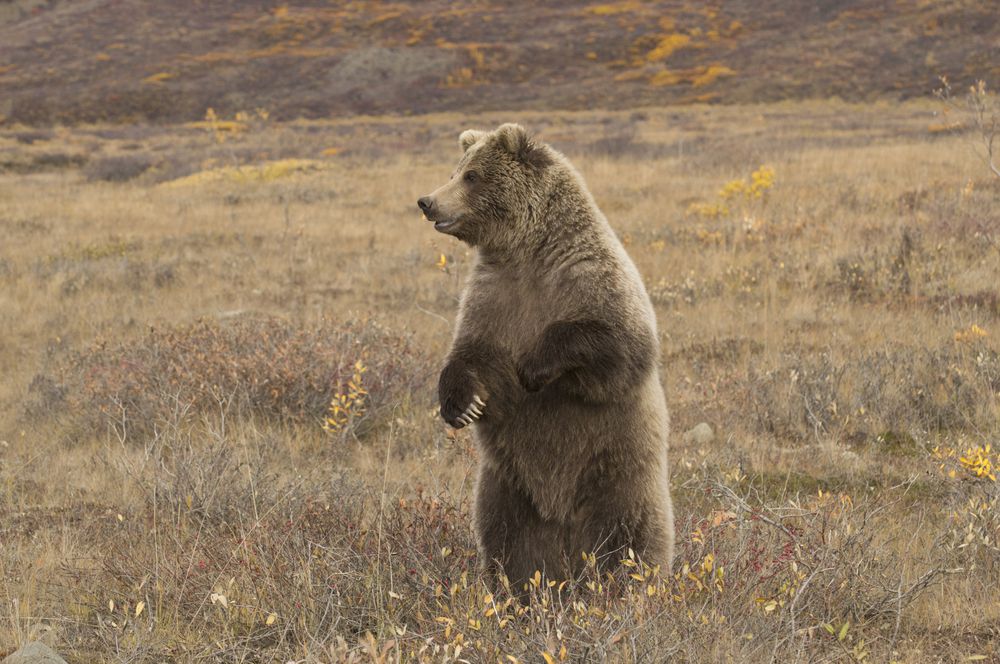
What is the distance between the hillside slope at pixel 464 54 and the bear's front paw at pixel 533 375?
41505 millimetres

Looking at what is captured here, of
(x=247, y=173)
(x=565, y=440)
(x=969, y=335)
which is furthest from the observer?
(x=247, y=173)

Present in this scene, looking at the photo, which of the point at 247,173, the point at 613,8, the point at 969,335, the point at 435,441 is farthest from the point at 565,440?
the point at 613,8

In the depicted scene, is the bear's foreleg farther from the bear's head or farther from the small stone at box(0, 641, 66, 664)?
the small stone at box(0, 641, 66, 664)

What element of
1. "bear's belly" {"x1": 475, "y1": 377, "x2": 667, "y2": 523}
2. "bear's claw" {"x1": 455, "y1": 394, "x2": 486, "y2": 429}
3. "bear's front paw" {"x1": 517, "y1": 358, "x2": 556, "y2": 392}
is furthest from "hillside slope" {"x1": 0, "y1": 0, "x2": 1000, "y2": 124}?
"bear's claw" {"x1": 455, "y1": 394, "x2": 486, "y2": 429}

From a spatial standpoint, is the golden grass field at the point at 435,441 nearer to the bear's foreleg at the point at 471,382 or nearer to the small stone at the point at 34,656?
the small stone at the point at 34,656

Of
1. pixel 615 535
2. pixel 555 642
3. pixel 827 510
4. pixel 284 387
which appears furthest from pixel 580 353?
pixel 284 387

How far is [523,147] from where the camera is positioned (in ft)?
13.4

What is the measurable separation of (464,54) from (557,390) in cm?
5478

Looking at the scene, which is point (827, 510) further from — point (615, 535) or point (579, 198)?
point (579, 198)

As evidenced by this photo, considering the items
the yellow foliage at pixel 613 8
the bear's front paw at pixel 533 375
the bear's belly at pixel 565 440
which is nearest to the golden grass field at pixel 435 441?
the bear's belly at pixel 565 440

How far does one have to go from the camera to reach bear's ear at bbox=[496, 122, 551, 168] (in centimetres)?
407

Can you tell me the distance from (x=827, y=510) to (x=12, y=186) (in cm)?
2271

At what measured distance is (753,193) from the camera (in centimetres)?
1412

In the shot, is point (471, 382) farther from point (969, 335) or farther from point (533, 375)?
point (969, 335)
